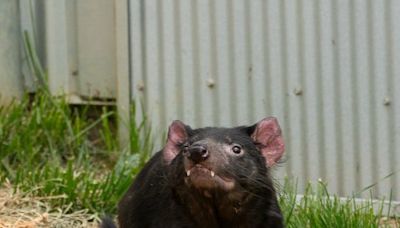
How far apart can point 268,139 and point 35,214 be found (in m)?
1.53

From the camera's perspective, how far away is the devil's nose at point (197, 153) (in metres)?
4.85

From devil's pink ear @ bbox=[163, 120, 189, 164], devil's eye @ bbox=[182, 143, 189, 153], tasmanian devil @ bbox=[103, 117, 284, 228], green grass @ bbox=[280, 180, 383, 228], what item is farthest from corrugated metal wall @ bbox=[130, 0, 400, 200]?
devil's eye @ bbox=[182, 143, 189, 153]

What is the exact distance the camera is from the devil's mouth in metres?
4.89

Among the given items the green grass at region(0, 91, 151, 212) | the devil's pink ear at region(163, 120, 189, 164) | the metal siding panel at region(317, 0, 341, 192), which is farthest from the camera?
the metal siding panel at region(317, 0, 341, 192)

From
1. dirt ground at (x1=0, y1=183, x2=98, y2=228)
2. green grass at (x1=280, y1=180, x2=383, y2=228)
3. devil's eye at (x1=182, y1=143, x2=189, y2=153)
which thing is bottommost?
dirt ground at (x1=0, y1=183, x2=98, y2=228)

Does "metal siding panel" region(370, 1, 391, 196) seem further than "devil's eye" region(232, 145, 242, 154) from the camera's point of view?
Yes

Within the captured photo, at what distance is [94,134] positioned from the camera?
24.6 ft

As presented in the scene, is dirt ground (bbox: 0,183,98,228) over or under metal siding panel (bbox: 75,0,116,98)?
under

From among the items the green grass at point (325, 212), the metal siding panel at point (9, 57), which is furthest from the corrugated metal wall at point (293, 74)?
the metal siding panel at point (9, 57)

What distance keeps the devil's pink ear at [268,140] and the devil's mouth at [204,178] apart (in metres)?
0.38

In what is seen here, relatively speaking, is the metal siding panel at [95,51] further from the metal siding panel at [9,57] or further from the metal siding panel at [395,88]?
the metal siding panel at [395,88]

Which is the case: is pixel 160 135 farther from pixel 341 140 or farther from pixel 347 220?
pixel 347 220

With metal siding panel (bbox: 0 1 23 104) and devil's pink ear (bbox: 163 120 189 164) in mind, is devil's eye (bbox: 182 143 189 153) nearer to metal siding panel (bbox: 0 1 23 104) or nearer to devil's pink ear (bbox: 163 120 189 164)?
devil's pink ear (bbox: 163 120 189 164)

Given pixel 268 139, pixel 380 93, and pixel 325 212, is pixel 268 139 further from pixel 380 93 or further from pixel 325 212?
pixel 380 93
